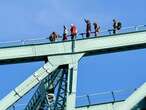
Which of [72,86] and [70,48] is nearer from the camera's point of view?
[72,86]

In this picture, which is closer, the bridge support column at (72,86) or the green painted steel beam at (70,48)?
the bridge support column at (72,86)

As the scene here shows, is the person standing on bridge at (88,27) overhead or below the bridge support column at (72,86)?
overhead

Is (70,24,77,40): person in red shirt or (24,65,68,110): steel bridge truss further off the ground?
(70,24,77,40): person in red shirt

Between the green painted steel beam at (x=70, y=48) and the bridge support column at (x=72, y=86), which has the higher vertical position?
the green painted steel beam at (x=70, y=48)

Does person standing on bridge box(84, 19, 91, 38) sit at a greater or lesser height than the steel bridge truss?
greater

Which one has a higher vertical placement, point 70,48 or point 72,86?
point 70,48

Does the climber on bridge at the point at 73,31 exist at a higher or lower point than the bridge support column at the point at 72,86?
higher

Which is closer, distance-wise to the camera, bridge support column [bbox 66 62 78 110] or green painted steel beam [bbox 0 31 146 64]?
bridge support column [bbox 66 62 78 110]

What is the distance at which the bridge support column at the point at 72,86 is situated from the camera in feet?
131

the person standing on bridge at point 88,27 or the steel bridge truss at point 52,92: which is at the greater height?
the person standing on bridge at point 88,27

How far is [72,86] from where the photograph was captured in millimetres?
40250

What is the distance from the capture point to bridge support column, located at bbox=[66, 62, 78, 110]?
39.9 meters

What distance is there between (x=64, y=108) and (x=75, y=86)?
124cm

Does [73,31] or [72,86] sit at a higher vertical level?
[73,31]
